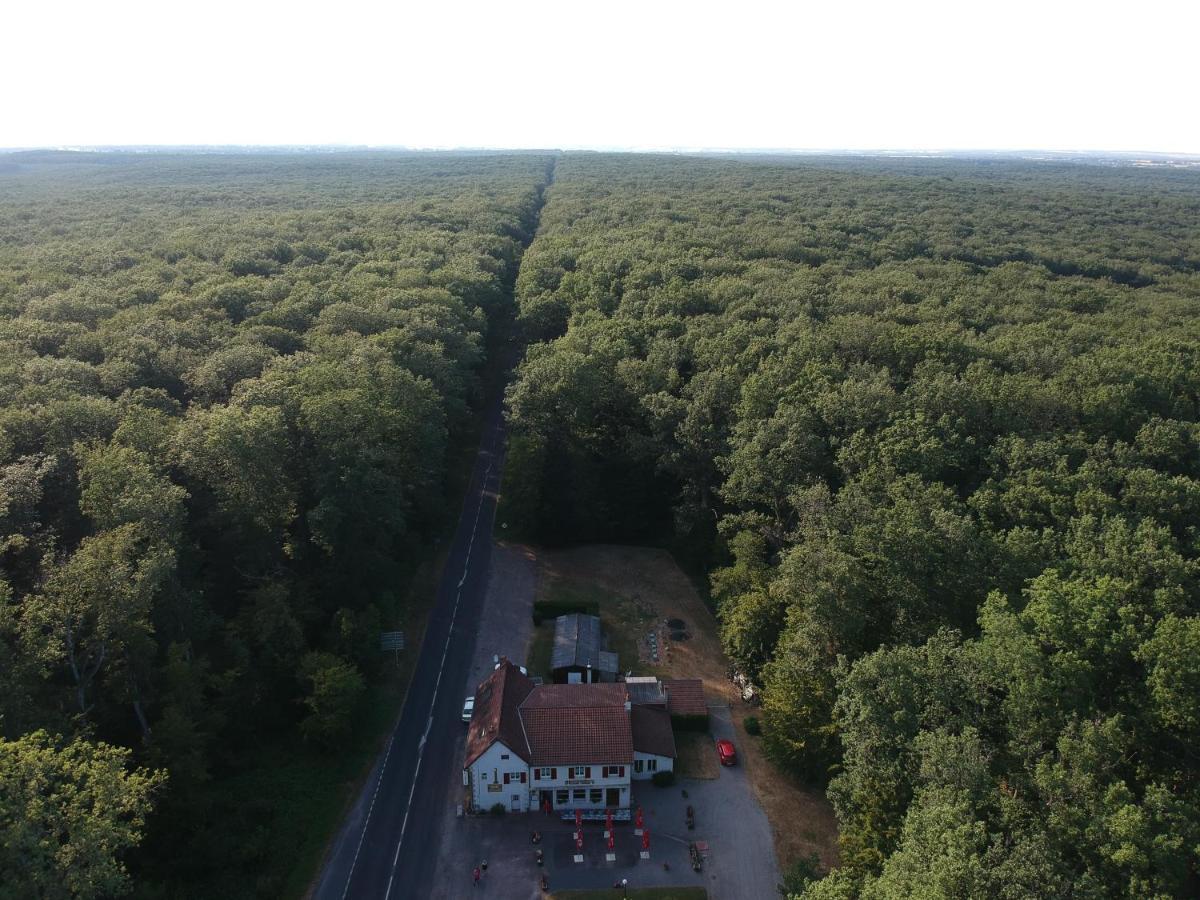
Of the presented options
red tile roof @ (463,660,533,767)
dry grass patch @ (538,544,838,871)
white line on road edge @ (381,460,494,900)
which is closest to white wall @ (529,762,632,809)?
red tile roof @ (463,660,533,767)

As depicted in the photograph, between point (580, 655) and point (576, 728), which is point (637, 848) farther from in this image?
point (580, 655)

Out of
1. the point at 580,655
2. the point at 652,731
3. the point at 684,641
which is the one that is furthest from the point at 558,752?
the point at 684,641

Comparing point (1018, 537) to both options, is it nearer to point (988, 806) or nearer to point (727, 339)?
point (988, 806)

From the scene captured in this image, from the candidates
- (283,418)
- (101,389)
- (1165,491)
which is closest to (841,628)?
(1165,491)

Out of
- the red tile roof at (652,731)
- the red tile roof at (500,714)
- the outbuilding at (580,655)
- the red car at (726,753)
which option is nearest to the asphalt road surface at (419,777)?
the red tile roof at (500,714)

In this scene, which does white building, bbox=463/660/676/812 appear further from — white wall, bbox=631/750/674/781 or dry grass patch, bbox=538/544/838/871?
dry grass patch, bbox=538/544/838/871

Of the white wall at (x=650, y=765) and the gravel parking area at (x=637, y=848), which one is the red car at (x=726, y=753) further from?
the white wall at (x=650, y=765)
